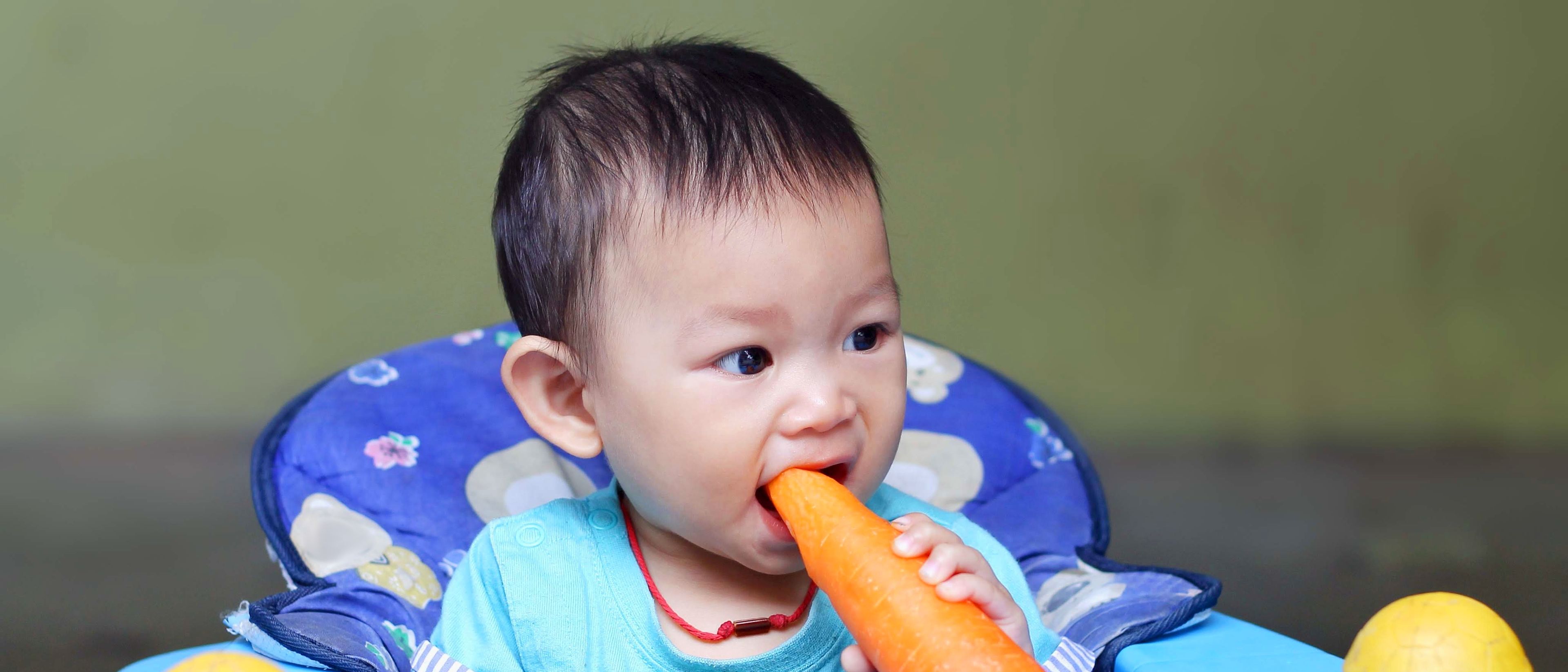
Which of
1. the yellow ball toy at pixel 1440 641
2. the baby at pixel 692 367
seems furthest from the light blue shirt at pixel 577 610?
the yellow ball toy at pixel 1440 641

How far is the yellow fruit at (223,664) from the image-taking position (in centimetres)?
85

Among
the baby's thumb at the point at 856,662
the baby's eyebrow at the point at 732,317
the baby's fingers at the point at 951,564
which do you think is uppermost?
the baby's eyebrow at the point at 732,317

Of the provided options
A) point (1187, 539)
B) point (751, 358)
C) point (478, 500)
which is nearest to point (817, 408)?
point (751, 358)

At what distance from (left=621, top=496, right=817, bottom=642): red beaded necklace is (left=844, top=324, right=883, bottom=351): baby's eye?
246 mm

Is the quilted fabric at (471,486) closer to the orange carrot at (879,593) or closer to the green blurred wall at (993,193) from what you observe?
the orange carrot at (879,593)

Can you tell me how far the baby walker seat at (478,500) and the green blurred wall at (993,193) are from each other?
1.10 meters

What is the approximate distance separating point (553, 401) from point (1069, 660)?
1.64ft

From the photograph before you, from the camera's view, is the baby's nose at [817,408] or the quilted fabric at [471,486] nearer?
the baby's nose at [817,408]

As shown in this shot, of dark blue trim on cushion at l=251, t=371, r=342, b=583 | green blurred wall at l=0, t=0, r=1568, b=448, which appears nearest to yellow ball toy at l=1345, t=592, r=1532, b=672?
dark blue trim on cushion at l=251, t=371, r=342, b=583

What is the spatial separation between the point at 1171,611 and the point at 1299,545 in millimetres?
1340

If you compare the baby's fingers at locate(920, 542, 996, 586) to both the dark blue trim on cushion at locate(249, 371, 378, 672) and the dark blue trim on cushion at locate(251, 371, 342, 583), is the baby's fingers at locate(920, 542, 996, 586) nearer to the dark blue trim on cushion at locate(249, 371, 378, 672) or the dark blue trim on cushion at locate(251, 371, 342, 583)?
the dark blue trim on cushion at locate(249, 371, 378, 672)

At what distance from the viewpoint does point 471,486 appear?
162 centimetres

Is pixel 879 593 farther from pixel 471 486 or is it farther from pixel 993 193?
pixel 993 193

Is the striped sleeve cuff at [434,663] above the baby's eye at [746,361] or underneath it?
underneath
